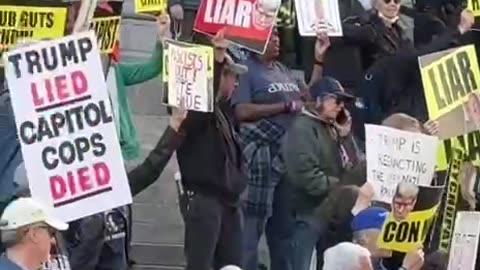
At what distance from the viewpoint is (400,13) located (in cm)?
1280

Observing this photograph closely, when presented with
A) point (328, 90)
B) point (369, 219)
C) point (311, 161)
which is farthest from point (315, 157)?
point (369, 219)

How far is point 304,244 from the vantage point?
10211 mm

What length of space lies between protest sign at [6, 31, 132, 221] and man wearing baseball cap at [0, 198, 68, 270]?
982 millimetres

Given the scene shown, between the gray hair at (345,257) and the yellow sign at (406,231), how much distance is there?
3.52 ft

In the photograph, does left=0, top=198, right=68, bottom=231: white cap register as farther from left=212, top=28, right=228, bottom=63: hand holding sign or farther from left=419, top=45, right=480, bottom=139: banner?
left=419, top=45, right=480, bottom=139: banner

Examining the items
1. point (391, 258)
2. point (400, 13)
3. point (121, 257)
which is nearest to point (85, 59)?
point (121, 257)

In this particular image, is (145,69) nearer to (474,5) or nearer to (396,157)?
(396,157)

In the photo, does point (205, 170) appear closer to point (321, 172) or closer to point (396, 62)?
point (321, 172)

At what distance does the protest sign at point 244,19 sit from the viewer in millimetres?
9969

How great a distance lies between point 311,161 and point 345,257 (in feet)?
8.06

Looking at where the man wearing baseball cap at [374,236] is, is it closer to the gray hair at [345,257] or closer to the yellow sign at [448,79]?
the gray hair at [345,257]

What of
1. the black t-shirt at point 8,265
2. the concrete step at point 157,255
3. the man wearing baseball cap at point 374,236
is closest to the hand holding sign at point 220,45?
the man wearing baseball cap at point 374,236

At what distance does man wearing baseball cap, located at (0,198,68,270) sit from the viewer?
6730 mm

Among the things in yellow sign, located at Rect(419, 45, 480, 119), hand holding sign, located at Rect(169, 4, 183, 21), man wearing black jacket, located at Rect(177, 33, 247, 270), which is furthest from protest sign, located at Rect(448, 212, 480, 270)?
hand holding sign, located at Rect(169, 4, 183, 21)
